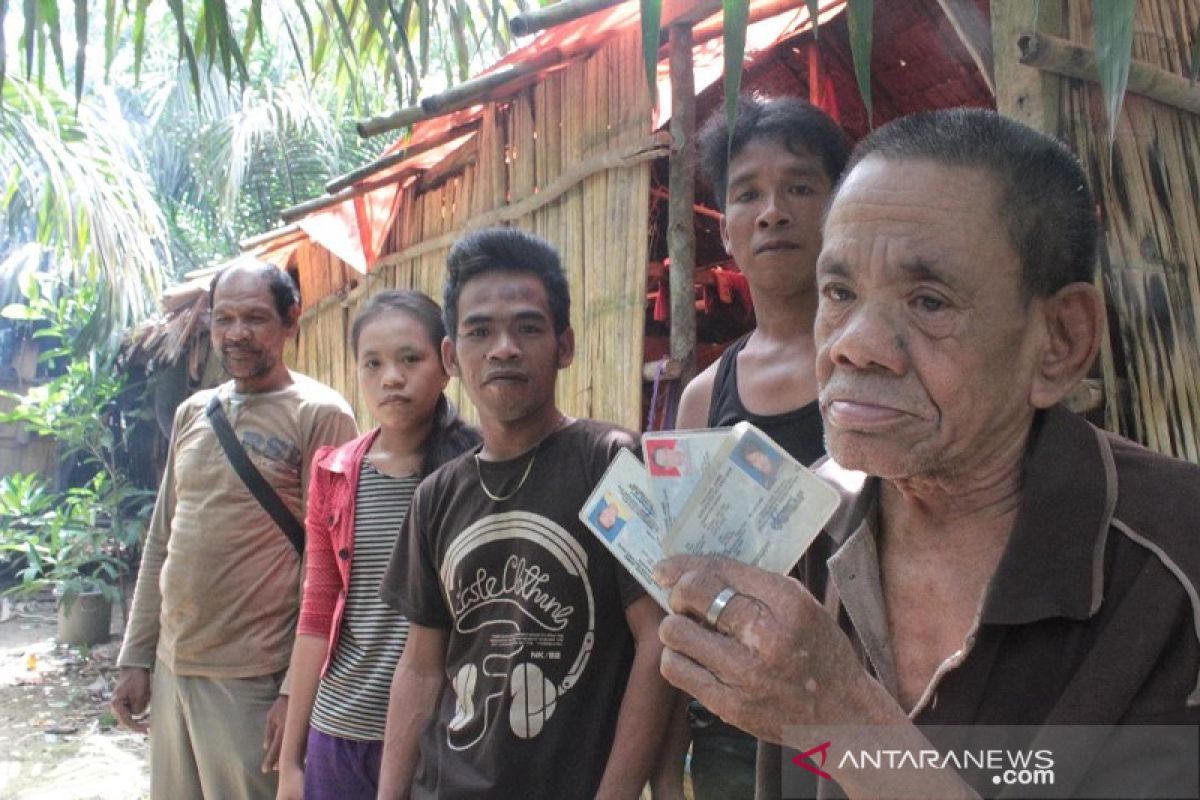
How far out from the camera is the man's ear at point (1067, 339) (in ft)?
3.69

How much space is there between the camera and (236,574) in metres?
2.94

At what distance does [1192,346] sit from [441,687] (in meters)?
1.79

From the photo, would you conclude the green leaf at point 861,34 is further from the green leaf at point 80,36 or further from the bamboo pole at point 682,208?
the green leaf at point 80,36

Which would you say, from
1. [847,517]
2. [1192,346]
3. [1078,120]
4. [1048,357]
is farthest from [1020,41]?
[847,517]

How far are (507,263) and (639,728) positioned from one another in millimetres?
1048

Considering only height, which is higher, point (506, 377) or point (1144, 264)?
point (1144, 264)

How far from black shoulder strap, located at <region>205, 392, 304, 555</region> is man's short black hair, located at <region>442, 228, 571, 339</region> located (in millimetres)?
1119

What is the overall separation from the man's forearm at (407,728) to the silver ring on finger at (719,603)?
1181mm

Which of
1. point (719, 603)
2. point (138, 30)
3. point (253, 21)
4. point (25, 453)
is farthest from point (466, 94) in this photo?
point (25, 453)

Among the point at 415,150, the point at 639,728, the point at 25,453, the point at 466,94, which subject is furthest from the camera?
the point at 25,453

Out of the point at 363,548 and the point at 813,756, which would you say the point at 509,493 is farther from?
the point at 813,756

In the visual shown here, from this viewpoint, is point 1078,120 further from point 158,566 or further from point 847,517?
point 158,566

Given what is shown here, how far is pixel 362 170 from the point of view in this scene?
421 centimetres

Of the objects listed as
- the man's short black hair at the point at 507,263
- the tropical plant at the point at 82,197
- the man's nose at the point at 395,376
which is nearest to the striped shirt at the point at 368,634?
the man's nose at the point at 395,376
